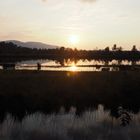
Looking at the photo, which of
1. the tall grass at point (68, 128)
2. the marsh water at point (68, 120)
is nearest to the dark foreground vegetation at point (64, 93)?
the marsh water at point (68, 120)

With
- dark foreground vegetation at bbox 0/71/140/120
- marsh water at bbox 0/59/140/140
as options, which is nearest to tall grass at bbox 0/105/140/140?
marsh water at bbox 0/59/140/140

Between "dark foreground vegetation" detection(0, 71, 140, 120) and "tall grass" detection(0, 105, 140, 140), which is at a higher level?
"dark foreground vegetation" detection(0, 71, 140, 120)

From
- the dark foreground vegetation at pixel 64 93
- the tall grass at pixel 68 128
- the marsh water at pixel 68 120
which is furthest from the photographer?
the dark foreground vegetation at pixel 64 93

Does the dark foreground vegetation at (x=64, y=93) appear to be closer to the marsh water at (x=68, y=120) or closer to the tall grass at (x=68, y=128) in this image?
the marsh water at (x=68, y=120)

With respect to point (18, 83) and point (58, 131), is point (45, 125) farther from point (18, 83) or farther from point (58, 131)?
point (18, 83)

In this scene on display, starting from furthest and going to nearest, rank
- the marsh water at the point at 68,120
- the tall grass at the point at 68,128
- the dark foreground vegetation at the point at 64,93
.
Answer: the dark foreground vegetation at the point at 64,93 → the marsh water at the point at 68,120 → the tall grass at the point at 68,128

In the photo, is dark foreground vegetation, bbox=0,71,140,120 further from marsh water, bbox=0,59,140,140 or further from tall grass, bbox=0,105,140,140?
tall grass, bbox=0,105,140,140

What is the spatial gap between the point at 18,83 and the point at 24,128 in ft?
47.5

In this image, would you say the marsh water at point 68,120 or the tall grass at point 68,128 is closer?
the tall grass at point 68,128

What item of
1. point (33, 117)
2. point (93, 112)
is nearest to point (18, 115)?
point (33, 117)

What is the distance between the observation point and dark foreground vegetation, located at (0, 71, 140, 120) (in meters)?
24.8

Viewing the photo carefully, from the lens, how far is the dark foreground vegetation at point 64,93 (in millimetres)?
24750

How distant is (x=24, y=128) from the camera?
19.1 m

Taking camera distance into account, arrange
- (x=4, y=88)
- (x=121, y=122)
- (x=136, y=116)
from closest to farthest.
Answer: (x=121, y=122) → (x=136, y=116) → (x=4, y=88)
